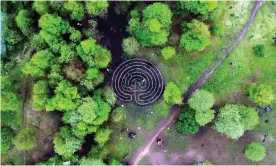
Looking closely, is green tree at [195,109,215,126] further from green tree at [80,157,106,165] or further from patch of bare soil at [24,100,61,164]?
patch of bare soil at [24,100,61,164]

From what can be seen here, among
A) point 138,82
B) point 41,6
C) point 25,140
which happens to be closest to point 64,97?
point 25,140

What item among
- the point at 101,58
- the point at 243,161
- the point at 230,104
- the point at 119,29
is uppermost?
the point at 119,29

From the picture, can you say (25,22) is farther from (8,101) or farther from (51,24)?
(8,101)

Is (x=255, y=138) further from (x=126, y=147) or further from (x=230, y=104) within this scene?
(x=126, y=147)

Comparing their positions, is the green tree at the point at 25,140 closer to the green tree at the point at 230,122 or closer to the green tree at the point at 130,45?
the green tree at the point at 130,45

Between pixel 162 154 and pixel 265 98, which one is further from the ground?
pixel 265 98

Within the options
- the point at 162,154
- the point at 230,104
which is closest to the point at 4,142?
the point at 162,154

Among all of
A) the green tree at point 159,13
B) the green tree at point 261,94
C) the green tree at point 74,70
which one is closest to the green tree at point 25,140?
the green tree at point 74,70
